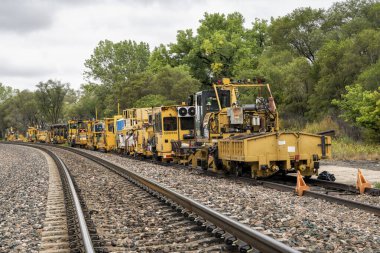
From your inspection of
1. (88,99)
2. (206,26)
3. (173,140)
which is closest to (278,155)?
(173,140)

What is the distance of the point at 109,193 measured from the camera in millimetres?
13562

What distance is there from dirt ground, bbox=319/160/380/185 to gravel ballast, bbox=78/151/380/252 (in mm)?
3645

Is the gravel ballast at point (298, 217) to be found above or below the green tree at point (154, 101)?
below

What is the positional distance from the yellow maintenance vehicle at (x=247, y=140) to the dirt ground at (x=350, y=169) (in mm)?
1450

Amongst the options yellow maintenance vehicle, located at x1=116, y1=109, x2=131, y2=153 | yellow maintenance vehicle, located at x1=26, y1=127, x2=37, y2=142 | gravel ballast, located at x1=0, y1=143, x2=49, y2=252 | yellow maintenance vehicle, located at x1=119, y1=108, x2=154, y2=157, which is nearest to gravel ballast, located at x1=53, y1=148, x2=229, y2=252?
gravel ballast, located at x1=0, y1=143, x2=49, y2=252

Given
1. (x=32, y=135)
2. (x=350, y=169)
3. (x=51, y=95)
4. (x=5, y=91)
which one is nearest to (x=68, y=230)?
(x=350, y=169)

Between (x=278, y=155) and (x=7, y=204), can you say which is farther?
(x=278, y=155)

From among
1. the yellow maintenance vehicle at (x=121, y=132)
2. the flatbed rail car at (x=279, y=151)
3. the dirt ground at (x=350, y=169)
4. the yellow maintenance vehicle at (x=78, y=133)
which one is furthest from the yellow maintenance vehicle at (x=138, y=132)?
the yellow maintenance vehicle at (x=78, y=133)

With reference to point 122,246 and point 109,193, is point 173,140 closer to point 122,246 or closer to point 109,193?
point 109,193

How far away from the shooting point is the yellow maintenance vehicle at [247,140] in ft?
47.0

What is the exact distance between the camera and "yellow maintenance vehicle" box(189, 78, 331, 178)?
47.0 feet

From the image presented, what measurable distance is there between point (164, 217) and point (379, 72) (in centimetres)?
2687

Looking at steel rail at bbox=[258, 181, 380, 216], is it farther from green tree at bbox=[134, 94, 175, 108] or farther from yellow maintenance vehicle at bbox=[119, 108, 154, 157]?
green tree at bbox=[134, 94, 175, 108]

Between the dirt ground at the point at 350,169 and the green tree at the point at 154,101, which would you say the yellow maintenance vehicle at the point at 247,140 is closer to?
the dirt ground at the point at 350,169
